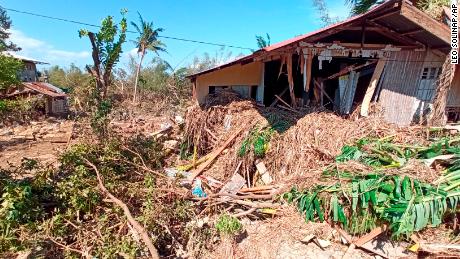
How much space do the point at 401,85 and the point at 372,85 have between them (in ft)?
2.39

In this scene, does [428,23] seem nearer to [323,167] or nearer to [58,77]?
[323,167]

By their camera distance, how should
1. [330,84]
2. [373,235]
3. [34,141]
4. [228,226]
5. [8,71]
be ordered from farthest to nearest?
[34,141] < [330,84] < [228,226] < [8,71] < [373,235]

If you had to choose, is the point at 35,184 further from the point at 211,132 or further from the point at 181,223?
the point at 211,132

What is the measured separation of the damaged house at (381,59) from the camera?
7039mm

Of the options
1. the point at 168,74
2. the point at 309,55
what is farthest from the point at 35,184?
the point at 168,74

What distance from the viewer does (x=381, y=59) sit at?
809cm

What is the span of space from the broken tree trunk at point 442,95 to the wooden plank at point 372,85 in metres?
1.35

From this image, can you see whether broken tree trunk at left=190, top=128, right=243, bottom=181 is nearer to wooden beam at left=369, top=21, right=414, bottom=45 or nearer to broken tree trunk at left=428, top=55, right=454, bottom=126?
wooden beam at left=369, top=21, right=414, bottom=45

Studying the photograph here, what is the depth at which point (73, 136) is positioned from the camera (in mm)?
14234

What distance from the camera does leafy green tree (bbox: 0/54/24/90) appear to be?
5.31 meters

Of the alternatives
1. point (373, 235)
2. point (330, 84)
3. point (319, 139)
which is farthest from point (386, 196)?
point (330, 84)

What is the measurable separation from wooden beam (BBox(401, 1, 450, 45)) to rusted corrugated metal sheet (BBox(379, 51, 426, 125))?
4.34 feet

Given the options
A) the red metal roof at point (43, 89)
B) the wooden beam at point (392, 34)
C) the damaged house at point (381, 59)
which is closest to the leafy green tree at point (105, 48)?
the damaged house at point (381, 59)

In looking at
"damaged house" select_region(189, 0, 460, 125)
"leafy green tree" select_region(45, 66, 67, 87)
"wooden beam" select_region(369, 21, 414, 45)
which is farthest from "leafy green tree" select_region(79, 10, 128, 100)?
"leafy green tree" select_region(45, 66, 67, 87)
